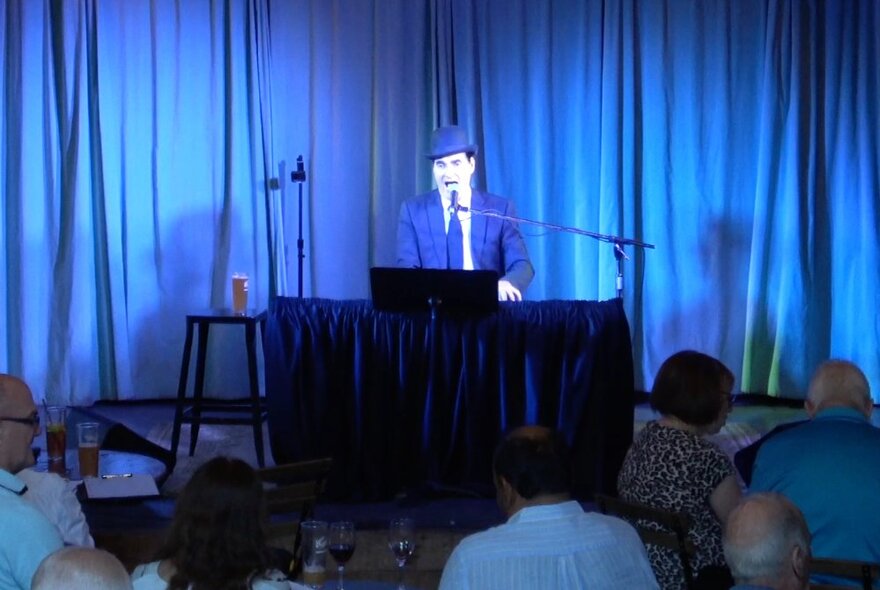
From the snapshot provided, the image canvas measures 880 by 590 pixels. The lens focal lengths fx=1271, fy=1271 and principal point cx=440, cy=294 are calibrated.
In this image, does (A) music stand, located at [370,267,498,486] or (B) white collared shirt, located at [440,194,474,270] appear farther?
(B) white collared shirt, located at [440,194,474,270]

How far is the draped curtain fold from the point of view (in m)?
7.48

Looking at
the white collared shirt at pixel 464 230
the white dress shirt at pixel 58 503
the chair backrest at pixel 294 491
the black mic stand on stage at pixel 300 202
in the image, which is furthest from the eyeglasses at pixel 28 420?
the black mic stand on stage at pixel 300 202

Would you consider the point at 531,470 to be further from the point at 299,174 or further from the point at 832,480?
the point at 299,174

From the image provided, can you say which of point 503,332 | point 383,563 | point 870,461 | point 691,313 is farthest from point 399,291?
point 691,313

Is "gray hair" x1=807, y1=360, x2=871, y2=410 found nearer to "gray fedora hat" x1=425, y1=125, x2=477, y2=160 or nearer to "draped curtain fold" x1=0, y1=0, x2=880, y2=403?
"gray fedora hat" x1=425, y1=125, x2=477, y2=160

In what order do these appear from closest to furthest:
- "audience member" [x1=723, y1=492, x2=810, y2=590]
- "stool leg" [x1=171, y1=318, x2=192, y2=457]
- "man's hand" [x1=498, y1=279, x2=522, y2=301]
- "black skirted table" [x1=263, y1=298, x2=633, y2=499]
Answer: "audience member" [x1=723, y1=492, x2=810, y2=590]
"black skirted table" [x1=263, y1=298, x2=633, y2=499]
"man's hand" [x1=498, y1=279, x2=522, y2=301]
"stool leg" [x1=171, y1=318, x2=192, y2=457]

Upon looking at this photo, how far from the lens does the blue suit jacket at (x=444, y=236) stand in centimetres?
638

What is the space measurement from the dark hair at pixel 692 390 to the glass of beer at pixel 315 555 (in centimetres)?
108

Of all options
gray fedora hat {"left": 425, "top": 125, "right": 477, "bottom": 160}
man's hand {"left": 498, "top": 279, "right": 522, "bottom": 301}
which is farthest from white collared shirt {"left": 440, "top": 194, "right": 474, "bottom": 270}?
man's hand {"left": 498, "top": 279, "right": 522, "bottom": 301}

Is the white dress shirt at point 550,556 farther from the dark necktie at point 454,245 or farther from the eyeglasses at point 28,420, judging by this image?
the dark necktie at point 454,245

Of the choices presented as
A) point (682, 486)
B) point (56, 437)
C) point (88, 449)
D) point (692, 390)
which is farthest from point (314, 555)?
point (88, 449)

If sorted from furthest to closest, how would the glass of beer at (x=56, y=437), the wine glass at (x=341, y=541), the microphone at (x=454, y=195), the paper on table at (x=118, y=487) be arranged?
the microphone at (x=454, y=195)
the paper on table at (x=118, y=487)
the glass of beer at (x=56, y=437)
the wine glass at (x=341, y=541)

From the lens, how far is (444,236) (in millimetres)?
6383

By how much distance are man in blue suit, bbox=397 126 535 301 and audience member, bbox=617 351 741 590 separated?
2840mm
